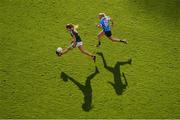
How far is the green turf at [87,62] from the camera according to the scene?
12.0 metres

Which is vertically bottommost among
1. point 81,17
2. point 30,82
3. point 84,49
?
point 30,82

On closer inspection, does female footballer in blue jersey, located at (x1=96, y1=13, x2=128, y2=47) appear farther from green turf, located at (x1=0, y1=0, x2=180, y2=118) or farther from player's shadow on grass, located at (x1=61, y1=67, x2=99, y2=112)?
player's shadow on grass, located at (x1=61, y1=67, x2=99, y2=112)

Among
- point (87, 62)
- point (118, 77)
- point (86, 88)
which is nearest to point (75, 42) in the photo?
point (87, 62)

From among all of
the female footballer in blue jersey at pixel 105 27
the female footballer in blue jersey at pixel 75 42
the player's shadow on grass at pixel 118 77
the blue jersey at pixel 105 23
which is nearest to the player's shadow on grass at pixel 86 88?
the player's shadow on grass at pixel 118 77

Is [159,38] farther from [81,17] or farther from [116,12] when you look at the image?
[81,17]

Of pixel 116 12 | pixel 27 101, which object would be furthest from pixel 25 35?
pixel 116 12

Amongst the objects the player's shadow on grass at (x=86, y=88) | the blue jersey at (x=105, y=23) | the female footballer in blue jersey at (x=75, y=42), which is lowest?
the player's shadow on grass at (x=86, y=88)

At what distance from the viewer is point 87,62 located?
13.1 m

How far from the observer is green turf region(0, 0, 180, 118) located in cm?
1203

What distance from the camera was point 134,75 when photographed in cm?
1279

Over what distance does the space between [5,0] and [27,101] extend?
199 inches

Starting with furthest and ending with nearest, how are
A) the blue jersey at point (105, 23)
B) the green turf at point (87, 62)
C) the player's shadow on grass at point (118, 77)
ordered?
the blue jersey at point (105, 23) → the player's shadow on grass at point (118, 77) → the green turf at point (87, 62)

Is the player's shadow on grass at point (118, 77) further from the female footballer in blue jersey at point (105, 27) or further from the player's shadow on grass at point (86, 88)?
the female footballer in blue jersey at point (105, 27)

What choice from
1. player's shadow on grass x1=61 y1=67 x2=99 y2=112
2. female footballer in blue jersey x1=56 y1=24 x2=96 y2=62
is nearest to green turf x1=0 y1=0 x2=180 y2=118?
player's shadow on grass x1=61 y1=67 x2=99 y2=112
